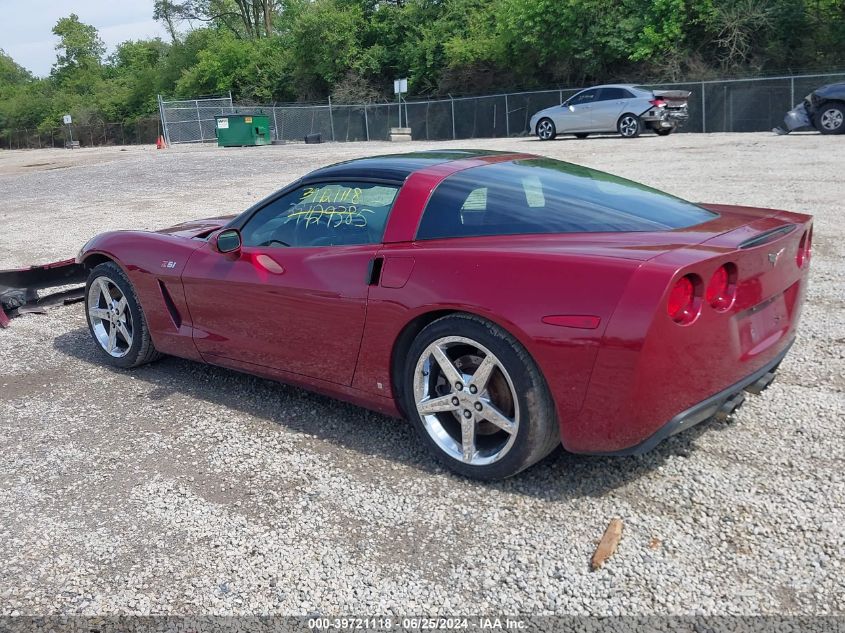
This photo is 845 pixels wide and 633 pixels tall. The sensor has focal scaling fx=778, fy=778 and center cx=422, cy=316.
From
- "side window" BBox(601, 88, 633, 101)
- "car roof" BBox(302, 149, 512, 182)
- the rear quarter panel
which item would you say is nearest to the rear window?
the rear quarter panel

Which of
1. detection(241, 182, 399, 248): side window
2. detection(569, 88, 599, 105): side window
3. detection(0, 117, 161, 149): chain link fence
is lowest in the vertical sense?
detection(241, 182, 399, 248): side window

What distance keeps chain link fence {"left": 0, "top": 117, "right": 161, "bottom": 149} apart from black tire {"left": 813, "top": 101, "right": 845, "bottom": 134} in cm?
4498

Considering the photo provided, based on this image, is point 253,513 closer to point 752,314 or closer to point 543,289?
point 543,289

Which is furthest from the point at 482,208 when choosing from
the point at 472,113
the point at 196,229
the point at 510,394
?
the point at 472,113

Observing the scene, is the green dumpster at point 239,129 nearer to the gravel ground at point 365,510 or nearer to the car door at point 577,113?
the car door at point 577,113

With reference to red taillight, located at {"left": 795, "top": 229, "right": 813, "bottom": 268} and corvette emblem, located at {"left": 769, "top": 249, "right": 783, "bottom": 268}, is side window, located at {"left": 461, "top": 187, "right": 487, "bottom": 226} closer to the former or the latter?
corvette emblem, located at {"left": 769, "top": 249, "right": 783, "bottom": 268}

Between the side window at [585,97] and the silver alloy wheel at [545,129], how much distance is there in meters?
1.15

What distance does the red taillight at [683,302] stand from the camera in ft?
9.39

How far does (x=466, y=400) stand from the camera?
3.35m

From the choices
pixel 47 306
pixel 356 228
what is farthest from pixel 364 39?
pixel 356 228

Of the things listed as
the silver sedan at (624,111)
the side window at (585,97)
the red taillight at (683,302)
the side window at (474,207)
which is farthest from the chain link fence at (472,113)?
the red taillight at (683,302)

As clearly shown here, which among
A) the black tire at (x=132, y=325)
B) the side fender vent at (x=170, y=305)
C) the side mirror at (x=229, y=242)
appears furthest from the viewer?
the black tire at (x=132, y=325)

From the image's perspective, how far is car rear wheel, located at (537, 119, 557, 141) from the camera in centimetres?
2495

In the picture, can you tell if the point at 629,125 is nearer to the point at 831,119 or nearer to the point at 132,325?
the point at 831,119
